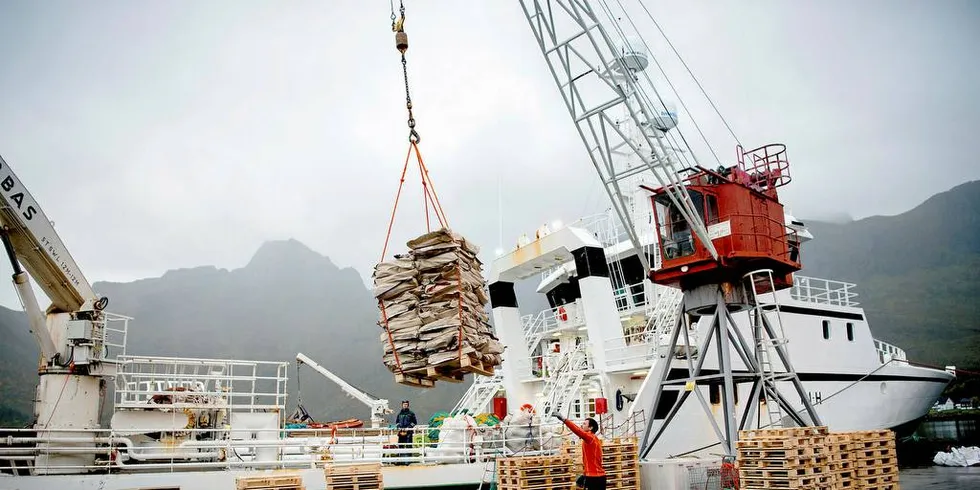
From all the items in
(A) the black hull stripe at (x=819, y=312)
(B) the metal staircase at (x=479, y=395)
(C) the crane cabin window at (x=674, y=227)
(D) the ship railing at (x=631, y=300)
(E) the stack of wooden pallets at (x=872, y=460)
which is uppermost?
(C) the crane cabin window at (x=674, y=227)

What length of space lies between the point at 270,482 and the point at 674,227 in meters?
11.0

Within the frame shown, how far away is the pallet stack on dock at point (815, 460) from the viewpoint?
1206cm

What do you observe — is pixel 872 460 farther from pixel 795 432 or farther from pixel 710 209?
pixel 710 209

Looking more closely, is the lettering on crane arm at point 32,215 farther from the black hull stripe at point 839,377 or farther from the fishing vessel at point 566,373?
the black hull stripe at point 839,377

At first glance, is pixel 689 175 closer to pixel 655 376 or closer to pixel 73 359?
pixel 655 376

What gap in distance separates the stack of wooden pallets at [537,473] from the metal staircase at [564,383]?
603 cm

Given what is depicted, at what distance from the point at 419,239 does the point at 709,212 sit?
9.89 metres

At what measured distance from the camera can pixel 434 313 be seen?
8844 mm

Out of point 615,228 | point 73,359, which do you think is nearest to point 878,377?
point 615,228

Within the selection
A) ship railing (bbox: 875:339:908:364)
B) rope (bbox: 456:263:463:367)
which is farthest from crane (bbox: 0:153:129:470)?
ship railing (bbox: 875:339:908:364)

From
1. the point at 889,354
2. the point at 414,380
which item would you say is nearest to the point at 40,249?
the point at 414,380

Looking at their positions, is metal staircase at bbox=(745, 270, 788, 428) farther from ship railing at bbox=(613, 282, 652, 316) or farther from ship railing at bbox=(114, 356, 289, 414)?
ship railing at bbox=(114, 356, 289, 414)

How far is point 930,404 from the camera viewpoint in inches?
1054

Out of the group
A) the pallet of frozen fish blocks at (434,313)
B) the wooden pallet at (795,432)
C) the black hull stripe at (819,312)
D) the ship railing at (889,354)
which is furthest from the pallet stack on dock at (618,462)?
the ship railing at (889,354)
